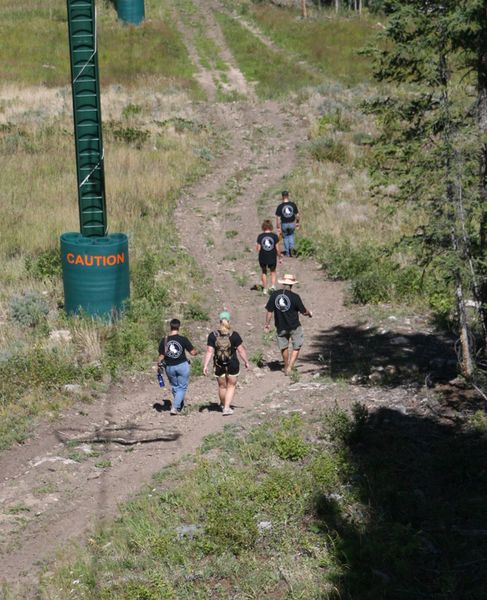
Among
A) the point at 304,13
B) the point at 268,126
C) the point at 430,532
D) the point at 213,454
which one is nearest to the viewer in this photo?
the point at 430,532

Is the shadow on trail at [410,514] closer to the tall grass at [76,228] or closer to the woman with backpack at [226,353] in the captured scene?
the woman with backpack at [226,353]

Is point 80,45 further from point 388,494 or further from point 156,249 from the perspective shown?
point 388,494

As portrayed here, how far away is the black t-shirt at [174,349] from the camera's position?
478 inches

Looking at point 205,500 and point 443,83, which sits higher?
point 443,83

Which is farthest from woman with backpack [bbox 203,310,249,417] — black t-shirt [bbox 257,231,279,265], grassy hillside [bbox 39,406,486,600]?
black t-shirt [bbox 257,231,279,265]

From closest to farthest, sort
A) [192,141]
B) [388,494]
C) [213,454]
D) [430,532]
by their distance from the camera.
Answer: [430,532] < [388,494] < [213,454] < [192,141]

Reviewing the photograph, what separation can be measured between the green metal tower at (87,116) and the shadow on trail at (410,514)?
276 inches

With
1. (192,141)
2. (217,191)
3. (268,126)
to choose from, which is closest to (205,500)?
(217,191)

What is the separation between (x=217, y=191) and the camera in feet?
87.9

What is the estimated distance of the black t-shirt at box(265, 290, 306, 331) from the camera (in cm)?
1374

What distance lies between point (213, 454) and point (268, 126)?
25.8m

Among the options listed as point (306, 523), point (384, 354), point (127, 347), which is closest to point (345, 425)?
point (306, 523)

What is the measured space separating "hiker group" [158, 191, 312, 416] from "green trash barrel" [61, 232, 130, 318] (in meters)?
2.17

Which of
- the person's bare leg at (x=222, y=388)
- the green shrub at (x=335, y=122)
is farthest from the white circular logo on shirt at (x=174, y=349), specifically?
the green shrub at (x=335, y=122)
